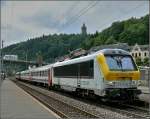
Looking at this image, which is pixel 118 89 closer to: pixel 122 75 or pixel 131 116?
pixel 122 75

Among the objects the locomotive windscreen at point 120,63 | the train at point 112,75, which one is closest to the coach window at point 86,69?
the train at point 112,75

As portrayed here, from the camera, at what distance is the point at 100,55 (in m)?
20.0

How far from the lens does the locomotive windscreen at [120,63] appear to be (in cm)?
1959

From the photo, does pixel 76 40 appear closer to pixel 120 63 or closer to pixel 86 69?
pixel 86 69

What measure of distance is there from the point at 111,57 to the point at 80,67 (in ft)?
14.3

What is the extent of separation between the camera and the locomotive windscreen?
64.3 ft

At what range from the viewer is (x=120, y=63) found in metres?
19.9

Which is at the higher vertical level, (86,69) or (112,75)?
(86,69)

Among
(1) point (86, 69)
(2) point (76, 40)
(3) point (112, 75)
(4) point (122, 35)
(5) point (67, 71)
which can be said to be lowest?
(3) point (112, 75)

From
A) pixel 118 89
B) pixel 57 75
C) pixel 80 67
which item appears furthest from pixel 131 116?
pixel 57 75

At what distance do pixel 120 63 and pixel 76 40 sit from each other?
39.7m

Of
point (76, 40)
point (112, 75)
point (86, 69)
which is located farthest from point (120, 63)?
point (76, 40)

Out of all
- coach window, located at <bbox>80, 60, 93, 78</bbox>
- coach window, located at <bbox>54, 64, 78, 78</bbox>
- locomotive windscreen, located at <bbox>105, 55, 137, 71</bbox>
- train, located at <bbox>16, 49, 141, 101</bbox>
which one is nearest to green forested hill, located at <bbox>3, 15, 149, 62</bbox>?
coach window, located at <bbox>54, 64, 78, 78</bbox>

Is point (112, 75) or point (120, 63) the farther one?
point (120, 63)
